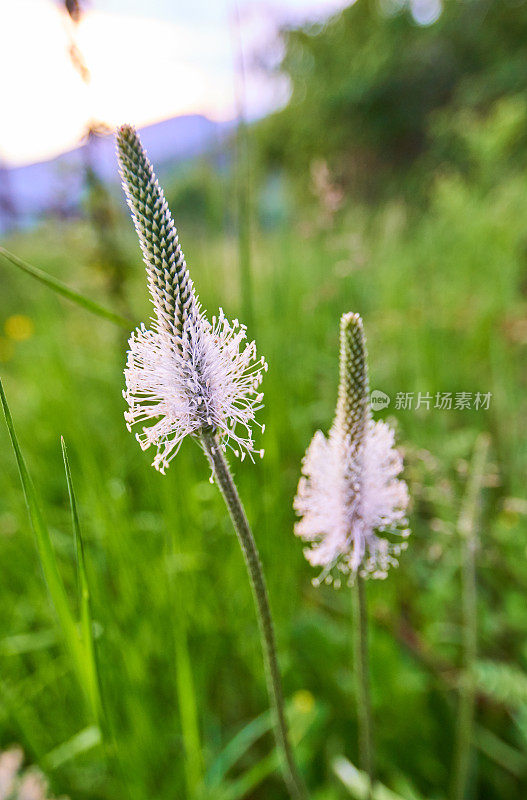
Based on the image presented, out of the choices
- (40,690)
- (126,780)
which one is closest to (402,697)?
(126,780)

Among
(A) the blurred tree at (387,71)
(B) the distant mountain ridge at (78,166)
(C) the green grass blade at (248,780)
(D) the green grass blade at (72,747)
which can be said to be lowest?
(C) the green grass blade at (248,780)

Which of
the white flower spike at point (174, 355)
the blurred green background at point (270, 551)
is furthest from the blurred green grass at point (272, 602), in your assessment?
the white flower spike at point (174, 355)

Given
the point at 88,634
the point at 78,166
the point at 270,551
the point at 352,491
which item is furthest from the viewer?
the point at 78,166

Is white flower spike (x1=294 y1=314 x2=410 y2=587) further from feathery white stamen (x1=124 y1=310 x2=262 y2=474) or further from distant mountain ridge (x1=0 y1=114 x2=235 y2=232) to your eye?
distant mountain ridge (x1=0 y1=114 x2=235 y2=232)

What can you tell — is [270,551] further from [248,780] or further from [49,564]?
[49,564]

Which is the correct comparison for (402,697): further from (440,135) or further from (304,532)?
(440,135)

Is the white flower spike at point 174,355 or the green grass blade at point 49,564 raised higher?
the white flower spike at point 174,355

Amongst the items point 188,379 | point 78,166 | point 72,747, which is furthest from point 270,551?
point 78,166

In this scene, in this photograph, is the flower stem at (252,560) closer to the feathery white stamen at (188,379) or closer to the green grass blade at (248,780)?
the feathery white stamen at (188,379)
